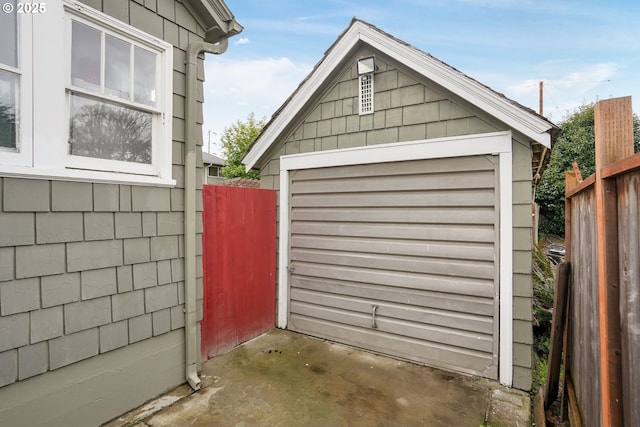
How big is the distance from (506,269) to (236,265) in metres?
3.07

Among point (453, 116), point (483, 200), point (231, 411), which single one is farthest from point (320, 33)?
point (231, 411)

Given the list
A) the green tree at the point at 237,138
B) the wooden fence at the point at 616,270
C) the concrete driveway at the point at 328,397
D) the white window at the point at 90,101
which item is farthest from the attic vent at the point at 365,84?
the green tree at the point at 237,138

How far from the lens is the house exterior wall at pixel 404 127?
3.27m

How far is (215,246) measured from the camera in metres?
3.76

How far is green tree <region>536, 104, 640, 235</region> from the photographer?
43.7ft

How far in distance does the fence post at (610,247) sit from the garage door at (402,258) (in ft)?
6.89

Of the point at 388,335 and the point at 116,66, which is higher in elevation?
the point at 116,66

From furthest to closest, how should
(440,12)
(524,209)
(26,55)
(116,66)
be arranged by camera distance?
(440,12)
(524,209)
(116,66)
(26,55)

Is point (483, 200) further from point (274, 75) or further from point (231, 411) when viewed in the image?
point (274, 75)

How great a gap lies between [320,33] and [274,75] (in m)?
6.46

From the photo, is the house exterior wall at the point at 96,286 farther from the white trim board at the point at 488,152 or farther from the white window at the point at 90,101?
the white trim board at the point at 488,152

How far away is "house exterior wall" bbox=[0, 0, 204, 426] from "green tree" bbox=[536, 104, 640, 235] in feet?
48.8

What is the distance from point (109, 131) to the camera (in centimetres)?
261

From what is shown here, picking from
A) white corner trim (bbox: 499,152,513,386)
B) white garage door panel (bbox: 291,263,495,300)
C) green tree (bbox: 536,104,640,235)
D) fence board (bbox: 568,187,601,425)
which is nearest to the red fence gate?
white garage door panel (bbox: 291,263,495,300)
